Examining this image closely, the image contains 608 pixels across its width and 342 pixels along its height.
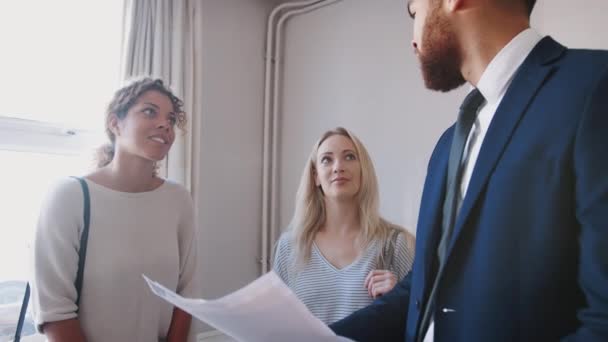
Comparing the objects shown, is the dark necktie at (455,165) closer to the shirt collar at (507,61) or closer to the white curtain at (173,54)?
the shirt collar at (507,61)

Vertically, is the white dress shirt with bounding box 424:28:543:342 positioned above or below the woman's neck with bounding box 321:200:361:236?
above

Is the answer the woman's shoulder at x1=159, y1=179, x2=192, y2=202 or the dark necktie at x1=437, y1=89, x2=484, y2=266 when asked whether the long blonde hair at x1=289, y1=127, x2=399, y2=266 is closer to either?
the woman's shoulder at x1=159, y1=179, x2=192, y2=202

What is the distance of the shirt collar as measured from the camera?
62cm

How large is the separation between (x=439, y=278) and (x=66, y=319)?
3.60 feet

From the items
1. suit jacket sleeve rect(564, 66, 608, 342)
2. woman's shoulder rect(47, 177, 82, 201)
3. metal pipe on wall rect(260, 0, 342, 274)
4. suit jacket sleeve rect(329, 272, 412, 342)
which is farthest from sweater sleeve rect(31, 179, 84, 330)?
metal pipe on wall rect(260, 0, 342, 274)

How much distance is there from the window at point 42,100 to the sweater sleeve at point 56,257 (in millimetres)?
748

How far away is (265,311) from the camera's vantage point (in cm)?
58

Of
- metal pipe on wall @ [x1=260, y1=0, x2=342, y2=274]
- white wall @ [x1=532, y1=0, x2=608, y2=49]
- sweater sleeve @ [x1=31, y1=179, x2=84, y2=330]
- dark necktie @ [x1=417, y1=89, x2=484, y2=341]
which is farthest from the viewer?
metal pipe on wall @ [x1=260, y1=0, x2=342, y2=274]

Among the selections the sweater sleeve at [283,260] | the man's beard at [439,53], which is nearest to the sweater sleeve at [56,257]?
the sweater sleeve at [283,260]

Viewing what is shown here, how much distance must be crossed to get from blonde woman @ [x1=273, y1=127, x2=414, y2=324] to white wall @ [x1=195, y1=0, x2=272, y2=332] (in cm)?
84

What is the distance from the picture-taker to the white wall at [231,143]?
2338 mm

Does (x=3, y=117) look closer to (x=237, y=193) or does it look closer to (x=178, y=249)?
(x=178, y=249)

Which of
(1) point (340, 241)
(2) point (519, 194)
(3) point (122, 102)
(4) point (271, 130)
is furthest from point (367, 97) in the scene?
(2) point (519, 194)

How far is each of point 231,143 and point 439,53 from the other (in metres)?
1.90
